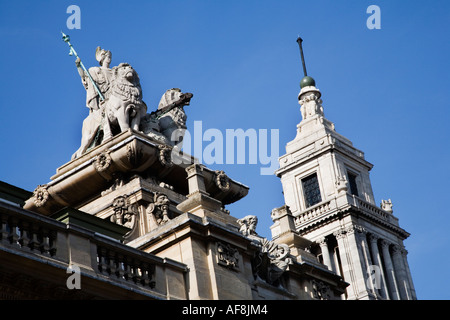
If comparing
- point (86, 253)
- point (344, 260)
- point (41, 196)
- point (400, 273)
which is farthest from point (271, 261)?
point (400, 273)

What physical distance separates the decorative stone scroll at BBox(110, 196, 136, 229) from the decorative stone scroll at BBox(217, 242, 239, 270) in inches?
172

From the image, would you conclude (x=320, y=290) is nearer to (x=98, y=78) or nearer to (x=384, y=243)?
(x=98, y=78)

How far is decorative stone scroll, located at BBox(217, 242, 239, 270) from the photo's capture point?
23.4m

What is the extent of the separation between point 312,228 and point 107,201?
165ft

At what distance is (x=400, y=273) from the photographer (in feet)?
262

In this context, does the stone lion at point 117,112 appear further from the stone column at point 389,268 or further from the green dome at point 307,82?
the green dome at point 307,82

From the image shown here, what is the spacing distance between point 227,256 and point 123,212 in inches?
202

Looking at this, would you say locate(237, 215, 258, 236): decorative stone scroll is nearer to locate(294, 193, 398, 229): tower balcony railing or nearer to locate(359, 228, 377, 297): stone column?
locate(359, 228, 377, 297): stone column

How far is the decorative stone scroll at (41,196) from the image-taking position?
97.0 ft

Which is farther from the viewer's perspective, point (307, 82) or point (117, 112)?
point (307, 82)

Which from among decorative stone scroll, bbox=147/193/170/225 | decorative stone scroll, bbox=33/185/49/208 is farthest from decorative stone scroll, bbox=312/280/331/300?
decorative stone scroll, bbox=33/185/49/208

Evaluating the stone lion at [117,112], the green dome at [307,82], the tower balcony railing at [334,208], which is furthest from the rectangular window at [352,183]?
the stone lion at [117,112]
